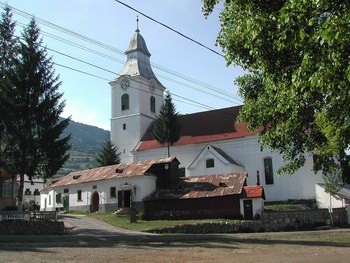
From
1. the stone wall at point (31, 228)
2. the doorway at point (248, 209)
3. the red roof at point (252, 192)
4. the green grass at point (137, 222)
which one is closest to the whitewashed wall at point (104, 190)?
the green grass at point (137, 222)

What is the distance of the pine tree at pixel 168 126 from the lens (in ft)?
165

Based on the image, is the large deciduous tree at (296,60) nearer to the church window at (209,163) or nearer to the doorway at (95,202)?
the doorway at (95,202)

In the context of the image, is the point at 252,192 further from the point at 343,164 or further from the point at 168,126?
the point at 168,126

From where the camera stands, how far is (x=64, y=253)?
1802 centimetres

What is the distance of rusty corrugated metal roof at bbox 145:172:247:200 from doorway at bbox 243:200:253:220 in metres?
1.07

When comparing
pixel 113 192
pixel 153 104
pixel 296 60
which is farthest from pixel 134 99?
Answer: pixel 296 60

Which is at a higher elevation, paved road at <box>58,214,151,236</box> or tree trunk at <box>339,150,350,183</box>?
tree trunk at <box>339,150,350,183</box>

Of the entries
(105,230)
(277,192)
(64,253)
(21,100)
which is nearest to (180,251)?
(64,253)

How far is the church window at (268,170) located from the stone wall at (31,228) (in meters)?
26.1

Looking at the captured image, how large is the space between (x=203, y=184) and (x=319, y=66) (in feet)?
109

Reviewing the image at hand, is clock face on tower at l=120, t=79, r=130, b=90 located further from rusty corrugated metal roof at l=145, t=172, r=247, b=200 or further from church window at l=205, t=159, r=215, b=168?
rusty corrugated metal roof at l=145, t=172, r=247, b=200

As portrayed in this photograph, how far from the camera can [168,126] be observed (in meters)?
50.2

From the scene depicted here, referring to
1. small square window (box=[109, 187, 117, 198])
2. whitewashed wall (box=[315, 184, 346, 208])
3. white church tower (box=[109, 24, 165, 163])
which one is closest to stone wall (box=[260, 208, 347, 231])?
whitewashed wall (box=[315, 184, 346, 208])

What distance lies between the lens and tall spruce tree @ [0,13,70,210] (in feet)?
97.8
